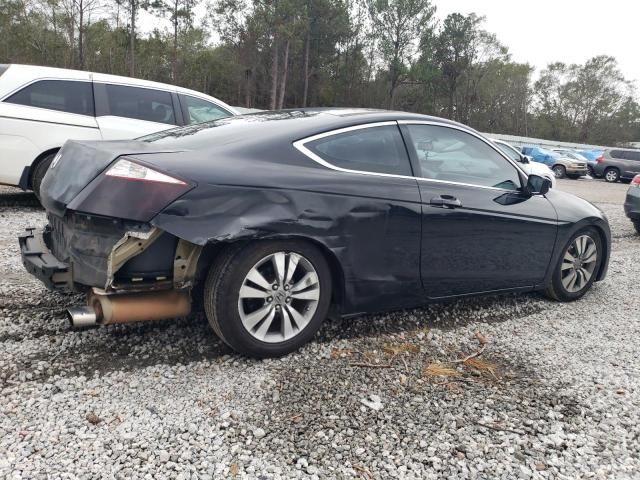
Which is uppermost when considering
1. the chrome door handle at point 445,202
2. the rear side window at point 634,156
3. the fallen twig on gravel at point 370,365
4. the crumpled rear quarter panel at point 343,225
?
the rear side window at point 634,156

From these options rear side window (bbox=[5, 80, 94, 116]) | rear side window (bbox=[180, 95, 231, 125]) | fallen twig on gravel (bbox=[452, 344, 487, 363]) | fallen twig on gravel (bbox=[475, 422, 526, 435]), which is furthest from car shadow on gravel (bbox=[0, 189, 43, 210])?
fallen twig on gravel (bbox=[475, 422, 526, 435])

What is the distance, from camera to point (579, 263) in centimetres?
429

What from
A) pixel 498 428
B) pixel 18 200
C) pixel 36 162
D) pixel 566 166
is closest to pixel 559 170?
pixel 566 166

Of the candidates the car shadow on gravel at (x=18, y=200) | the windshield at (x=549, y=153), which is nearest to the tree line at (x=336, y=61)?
the windshield at (x=549, y=153)

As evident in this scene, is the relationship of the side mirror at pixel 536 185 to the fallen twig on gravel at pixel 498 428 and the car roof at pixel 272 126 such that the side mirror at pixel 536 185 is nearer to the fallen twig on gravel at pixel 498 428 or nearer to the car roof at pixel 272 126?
the car roof at pixel 272 126

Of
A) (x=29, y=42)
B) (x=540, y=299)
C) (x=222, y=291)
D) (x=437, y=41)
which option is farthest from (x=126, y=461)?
(x=437, y=41)

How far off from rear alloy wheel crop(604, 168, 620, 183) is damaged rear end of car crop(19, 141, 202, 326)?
27614mm

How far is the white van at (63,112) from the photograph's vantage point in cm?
617

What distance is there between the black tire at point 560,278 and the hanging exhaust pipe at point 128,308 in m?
3.00

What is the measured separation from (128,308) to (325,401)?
1.13m

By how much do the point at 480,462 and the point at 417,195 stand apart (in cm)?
162

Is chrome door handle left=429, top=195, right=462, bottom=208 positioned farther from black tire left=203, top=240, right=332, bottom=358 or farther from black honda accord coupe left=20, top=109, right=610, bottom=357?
black tire left=203, top=240, right=332, bottom=358

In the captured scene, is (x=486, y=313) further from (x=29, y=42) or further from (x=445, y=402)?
(x=29, y=42)

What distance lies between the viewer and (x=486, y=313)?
389cm
